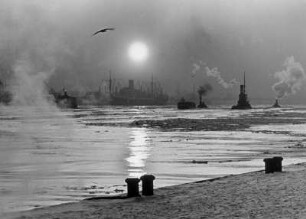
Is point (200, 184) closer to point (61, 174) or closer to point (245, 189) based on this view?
point (245, 189)

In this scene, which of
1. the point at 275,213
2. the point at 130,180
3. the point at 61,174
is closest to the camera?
the point at 275,213

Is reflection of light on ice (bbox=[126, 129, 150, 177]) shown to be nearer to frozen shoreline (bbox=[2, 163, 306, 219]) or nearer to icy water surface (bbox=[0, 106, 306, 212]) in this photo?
icy water surface (bbox=[0, 106, 306, 212])

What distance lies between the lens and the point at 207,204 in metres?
15.9

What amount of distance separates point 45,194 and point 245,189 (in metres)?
6.29

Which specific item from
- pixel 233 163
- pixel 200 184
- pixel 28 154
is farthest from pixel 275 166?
pixel 28 154

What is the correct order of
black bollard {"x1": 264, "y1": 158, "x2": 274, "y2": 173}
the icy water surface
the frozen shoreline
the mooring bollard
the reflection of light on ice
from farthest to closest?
the reflection of light on ice
black bollard {"x1": 264, "y1": 158, "x2": 274, "y2": 173}
the icy water surface
the mooring bollard
the frozen shoreline

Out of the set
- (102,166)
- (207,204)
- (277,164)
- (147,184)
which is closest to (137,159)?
(102,166)

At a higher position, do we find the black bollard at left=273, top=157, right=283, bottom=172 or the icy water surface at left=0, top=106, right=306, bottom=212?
the black bollard at left=273, top=157, right=283, bottom=172

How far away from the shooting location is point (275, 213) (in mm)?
14094

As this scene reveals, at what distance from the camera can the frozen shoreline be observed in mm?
14562

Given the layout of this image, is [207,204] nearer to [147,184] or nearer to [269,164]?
[147,184]

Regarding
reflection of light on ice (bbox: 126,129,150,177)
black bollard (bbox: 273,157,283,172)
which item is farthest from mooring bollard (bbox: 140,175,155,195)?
black bollard (bbox: 273,157,283,172)

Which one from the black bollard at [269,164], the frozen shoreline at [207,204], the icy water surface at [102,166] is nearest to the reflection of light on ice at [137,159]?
the icy water surface at [102,166]

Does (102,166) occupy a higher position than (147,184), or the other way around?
(147,184)
